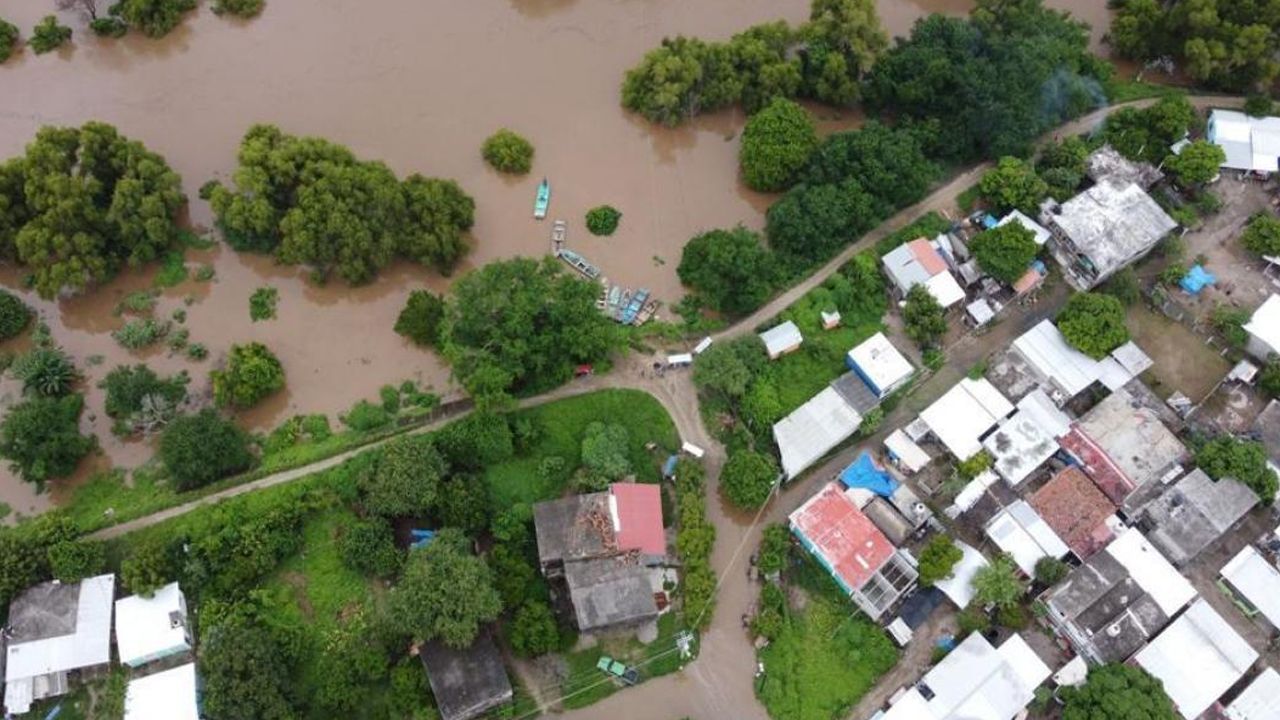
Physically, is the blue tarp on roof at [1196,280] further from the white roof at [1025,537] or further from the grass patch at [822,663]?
the grass patch at [822,663]

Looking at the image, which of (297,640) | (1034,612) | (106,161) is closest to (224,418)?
(297,640)

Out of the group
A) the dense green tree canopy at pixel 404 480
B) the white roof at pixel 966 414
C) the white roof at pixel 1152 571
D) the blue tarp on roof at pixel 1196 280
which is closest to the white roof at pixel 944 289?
the white roof at pixel 966 414

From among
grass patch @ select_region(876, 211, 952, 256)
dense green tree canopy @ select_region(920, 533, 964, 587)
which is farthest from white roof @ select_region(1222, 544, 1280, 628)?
grass patch @ select_region(876, 211, 952, 256)

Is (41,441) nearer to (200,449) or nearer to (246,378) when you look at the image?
(200,449)

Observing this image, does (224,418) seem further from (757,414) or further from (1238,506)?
(1238,506)

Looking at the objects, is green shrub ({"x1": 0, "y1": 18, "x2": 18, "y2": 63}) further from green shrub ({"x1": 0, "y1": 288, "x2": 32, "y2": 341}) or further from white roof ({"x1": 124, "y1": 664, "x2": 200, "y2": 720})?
white roof ({"x1": 124, "y1": 664, "x2": 200, "y2": 720})

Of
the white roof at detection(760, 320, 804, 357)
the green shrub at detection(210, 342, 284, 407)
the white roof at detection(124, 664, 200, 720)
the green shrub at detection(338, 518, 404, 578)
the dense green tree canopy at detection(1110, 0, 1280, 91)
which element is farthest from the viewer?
the dense green tree canopy at detection(1110, 0, 1280, 91)
